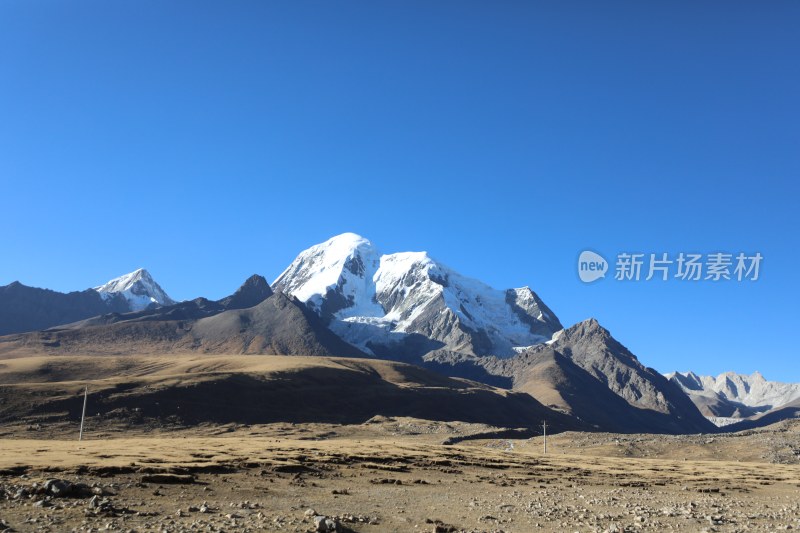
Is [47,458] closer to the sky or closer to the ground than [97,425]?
closer to the sky

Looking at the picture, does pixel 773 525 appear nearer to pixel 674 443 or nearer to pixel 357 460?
pixel 357 460

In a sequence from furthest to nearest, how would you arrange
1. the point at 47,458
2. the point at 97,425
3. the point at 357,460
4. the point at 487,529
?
the point at 97,425 → the point at 357,460 → the point at 47,458 → the point at 487,529

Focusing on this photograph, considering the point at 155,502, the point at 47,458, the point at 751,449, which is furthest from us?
the point at 751,449

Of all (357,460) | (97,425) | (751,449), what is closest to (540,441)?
(751,449)

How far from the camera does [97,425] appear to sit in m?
150

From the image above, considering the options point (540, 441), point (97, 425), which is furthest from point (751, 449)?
point (97, 425)

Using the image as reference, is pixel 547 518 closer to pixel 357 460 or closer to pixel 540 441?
pixel 357 460

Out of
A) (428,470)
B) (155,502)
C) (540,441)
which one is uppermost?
(155,502)

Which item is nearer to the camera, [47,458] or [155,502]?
[155,502]

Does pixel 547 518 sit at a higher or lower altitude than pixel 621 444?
higher

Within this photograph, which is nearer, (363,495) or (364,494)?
(363,495)

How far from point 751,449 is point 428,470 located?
3965 inches

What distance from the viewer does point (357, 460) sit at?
61.5 meters

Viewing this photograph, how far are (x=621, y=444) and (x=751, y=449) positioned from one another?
2594 centimetres
